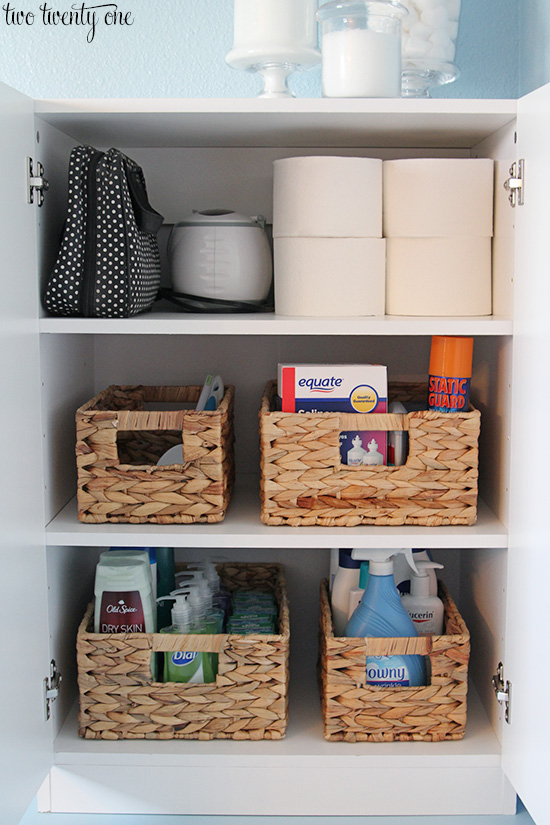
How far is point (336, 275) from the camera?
1.23m

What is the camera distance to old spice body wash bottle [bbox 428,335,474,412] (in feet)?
4.01

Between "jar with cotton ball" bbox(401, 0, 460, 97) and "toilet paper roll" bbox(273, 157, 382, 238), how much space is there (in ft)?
0.65

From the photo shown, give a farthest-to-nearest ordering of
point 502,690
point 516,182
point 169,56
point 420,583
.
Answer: point 169,56 < point 420,583 < point 502,690 < point 516,182

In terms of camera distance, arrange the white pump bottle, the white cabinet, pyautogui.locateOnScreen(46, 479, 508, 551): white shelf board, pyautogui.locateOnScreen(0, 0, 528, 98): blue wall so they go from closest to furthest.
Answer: the white cabinet, pyautogui.locateOnScreen(46, 479, 508, 551): white shelf board, the white pump bottle, pyautogui.locateOnScreen(0, 0, 528, 98): blue wall

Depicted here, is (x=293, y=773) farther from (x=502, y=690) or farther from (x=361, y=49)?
(x=361, y=49)

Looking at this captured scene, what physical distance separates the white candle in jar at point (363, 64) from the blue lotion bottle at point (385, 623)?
2.15ft

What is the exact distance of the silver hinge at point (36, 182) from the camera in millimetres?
1128

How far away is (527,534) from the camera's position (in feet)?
3.67

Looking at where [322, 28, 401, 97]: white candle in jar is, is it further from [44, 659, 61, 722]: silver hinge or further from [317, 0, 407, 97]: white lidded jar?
[44, 659, 61, 722]: silver hinge

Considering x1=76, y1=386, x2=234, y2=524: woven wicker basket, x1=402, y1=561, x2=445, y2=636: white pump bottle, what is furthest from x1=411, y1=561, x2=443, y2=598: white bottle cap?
x1=76, y1=386, x2=234, y2=524: woven wicker basket

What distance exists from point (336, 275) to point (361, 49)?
12.1 inches

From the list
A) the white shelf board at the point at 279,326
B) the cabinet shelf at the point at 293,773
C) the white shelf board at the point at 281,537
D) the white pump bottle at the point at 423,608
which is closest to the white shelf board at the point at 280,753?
the cabinet shelf at the point at 293,773

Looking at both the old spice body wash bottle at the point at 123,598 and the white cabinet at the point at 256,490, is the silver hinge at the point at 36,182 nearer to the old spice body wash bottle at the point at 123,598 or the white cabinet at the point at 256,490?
the white cabinet at the point at 256,490

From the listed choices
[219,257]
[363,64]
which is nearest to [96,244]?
[219,257]
